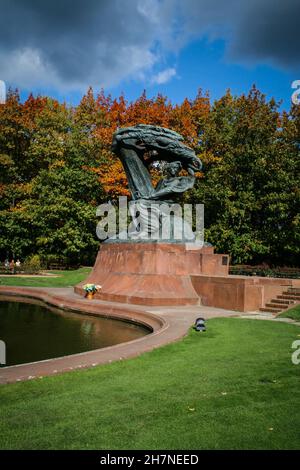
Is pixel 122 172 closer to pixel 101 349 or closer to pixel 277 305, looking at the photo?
pixel 277 305

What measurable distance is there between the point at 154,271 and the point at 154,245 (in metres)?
1.00

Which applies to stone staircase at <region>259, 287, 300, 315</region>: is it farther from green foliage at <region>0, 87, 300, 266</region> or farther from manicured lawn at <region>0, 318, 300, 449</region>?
green foliage at <region>0, 87, 300, 266</region>

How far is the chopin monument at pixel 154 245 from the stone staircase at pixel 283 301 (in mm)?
2618

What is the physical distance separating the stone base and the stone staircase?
2.60 m

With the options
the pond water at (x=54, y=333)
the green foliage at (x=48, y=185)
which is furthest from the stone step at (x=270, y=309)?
the green foliage at (x=48, y=185)

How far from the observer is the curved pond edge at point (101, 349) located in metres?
6.12

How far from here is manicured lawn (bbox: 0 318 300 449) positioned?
397cm

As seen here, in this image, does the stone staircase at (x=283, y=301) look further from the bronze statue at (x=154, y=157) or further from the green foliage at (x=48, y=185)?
the green foliage at (x=48, y=185)

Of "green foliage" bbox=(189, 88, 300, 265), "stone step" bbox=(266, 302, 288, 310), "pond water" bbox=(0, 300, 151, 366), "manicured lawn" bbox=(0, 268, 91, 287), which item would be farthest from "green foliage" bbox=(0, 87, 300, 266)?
"pond water" bbox=(0, 300, 151, 366)

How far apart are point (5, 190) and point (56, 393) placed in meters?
33.5

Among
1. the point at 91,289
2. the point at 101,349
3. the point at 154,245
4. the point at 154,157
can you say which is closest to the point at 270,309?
the point at 154,245

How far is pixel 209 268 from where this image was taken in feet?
57.9
